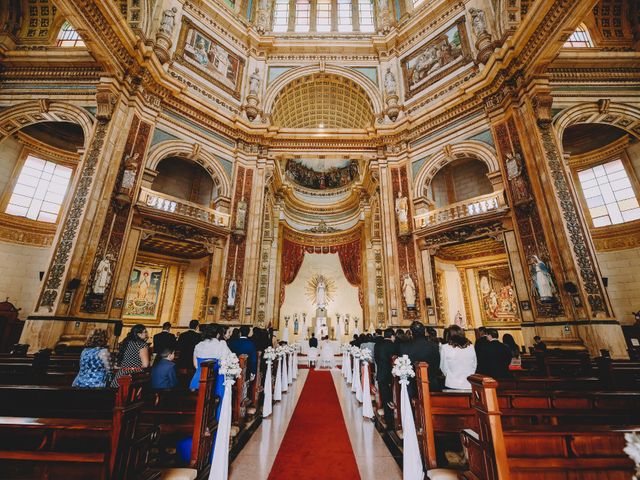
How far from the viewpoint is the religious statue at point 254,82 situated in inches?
551

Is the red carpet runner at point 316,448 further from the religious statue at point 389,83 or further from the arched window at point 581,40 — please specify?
the arched window at point 581,40

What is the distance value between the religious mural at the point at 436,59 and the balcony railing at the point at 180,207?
10.6 m

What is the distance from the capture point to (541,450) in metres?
2.06

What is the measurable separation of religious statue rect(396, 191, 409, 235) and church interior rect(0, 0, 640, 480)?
10 centimetres

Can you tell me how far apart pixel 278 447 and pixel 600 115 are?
1320cm

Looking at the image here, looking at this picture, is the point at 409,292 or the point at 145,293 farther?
the point at 145,293

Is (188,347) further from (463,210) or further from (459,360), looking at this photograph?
(463,210)

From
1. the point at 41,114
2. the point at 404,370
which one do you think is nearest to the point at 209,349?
the point at 404,370

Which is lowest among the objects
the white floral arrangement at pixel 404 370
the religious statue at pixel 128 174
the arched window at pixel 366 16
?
the white floral arrangement at pixel 404 370

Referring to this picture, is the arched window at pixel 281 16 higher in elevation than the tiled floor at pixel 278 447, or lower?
higher

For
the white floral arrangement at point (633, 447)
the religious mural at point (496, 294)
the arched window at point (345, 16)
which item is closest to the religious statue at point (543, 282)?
the religious mural at point (496, 294)

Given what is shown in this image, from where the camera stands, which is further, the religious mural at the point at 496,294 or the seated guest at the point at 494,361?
the religious mural at the point at 496,294

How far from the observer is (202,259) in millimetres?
13758

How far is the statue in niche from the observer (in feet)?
29.6
